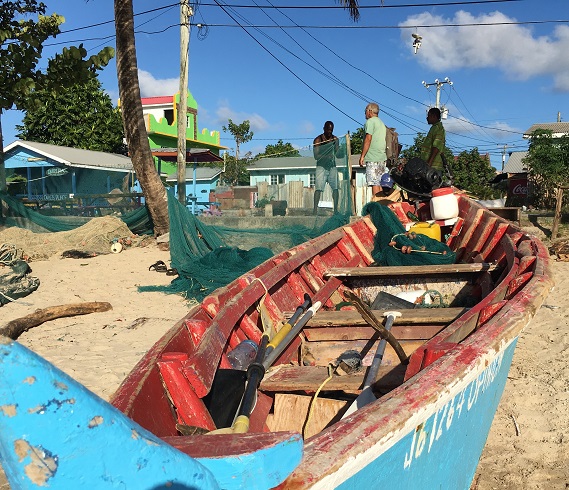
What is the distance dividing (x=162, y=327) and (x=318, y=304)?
2.83 metres

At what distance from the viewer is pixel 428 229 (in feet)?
22.4

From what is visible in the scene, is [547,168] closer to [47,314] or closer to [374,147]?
[374,147]

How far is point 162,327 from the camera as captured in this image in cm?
660

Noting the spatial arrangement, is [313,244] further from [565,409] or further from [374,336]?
[565,409]

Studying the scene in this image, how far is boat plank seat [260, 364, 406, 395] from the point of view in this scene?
309cm

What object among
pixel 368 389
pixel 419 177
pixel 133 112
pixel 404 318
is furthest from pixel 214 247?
pixel 368 389

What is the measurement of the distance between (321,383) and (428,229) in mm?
4090

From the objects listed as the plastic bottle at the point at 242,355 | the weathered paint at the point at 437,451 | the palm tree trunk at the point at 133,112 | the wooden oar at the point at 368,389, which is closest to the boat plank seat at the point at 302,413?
the wooden oar at the point at 368,389

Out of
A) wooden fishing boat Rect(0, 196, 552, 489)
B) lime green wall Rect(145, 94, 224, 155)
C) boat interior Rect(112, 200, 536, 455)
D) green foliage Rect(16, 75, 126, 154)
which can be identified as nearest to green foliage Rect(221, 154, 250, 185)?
lime green wall Rect(145, 94, 224, 155)

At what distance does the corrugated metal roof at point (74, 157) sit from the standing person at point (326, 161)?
1535cm

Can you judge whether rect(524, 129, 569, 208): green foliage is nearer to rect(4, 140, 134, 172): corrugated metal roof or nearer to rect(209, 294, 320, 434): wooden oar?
rect(4, 140, 134, 172): corrugated metal roof

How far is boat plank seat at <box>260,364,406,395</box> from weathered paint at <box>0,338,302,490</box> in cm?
187

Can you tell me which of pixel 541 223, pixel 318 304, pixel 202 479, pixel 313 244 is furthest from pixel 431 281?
pixel 541 223

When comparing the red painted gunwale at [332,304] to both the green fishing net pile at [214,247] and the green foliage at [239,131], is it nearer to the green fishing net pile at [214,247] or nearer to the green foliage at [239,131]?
the green fishing net pile at [214,247]
